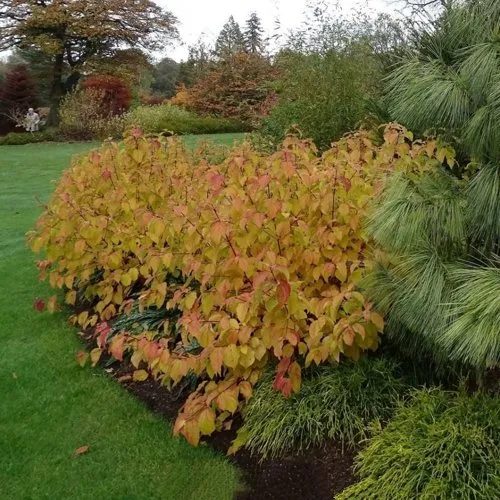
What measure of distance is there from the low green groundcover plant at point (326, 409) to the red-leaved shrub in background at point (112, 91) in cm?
1759

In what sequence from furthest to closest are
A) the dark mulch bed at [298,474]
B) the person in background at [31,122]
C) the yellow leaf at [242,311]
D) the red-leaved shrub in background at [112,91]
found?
1. the person in background at [31,122]
2. the red-leaved shrub in background at [112,91]
3. the yellow leaf at [242,311]
4. the dark mulch bed at [298,474]

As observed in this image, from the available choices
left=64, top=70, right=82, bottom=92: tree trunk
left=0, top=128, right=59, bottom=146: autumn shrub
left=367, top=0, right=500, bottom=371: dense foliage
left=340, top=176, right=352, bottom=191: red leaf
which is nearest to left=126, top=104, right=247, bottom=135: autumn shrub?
left=0, top=128, right=59, bottom=146: autumn shrub

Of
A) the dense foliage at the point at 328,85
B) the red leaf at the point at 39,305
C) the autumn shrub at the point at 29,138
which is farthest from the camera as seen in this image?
the autumn shrub at the point at 29,138

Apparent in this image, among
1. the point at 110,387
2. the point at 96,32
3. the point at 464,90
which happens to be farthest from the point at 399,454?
the point at 96,32

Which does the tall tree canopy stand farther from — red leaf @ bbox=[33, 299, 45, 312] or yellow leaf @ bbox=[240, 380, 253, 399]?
yellow leaf @ bbox=[240, 380, 253, 399]

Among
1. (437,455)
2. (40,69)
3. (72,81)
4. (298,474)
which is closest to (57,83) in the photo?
(72,81)

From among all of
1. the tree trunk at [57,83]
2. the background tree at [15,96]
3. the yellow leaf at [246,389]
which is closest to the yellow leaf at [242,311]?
the yellow leaf at [246,389]

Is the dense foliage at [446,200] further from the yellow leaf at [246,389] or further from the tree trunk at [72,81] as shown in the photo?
the tree trunk at [72,81]

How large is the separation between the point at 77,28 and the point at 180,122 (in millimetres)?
6226

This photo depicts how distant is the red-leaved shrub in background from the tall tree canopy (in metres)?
1.28

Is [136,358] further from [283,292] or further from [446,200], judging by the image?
[446,200]

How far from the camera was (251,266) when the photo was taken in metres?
2.58

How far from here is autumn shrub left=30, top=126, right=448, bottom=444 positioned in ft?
7.99

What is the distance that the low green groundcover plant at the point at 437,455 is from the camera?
6.30ft
